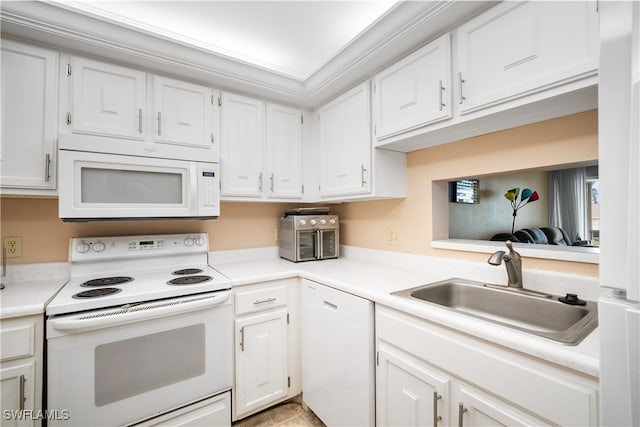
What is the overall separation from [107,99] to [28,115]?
1.17 ft

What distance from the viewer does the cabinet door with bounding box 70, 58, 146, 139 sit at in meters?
1.53

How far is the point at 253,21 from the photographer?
1.71 metres

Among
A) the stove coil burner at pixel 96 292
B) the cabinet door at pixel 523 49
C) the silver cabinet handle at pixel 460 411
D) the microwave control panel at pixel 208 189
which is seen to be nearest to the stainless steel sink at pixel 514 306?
the silver cabinet handle at pixel 460 411

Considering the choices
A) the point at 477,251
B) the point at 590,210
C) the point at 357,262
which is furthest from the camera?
the point at 590,210

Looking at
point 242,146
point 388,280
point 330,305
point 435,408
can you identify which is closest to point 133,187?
point 242,146

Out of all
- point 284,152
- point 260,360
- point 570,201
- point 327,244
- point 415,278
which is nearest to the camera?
point 415,278

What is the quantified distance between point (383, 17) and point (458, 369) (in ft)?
5.26

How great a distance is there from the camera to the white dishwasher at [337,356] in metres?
1.36

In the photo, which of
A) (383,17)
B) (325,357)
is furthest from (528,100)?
(325,357)

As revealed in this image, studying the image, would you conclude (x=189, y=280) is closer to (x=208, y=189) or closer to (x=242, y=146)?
(x=208, y=189)

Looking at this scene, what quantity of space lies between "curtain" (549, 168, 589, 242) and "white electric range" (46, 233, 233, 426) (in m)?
5.71

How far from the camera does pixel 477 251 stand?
1.56 m

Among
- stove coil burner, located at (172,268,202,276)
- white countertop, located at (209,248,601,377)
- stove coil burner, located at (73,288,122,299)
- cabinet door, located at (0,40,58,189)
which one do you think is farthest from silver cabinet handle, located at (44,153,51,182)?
white countertop, located at (209,248,601,377)

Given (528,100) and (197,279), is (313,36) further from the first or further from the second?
(197,279)
